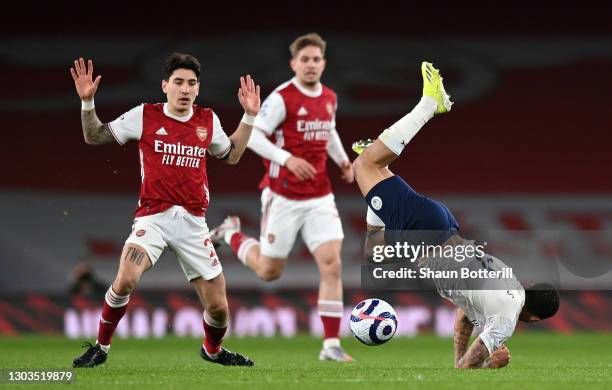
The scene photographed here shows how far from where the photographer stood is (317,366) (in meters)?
7.94

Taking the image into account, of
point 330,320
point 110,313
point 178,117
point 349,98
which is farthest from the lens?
point 349,98

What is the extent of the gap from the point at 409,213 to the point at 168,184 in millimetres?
1587

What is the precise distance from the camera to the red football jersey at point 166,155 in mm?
7516

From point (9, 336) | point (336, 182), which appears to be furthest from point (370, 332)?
point (336, 182)

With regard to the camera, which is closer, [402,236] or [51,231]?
[402,236]

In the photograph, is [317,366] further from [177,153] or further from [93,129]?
[93,129]

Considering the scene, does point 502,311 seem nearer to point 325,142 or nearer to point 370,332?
point 370,332

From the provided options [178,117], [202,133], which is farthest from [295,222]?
[178,117]

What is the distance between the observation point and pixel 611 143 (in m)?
19.2

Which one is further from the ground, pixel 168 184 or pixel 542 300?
pixel 168 184

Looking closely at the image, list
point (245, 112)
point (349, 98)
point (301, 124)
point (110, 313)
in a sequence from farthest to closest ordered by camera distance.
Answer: point (349, 98) < point (301, 124) < point (245, 112) < point (110, 313)

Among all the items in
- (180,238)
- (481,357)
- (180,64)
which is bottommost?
(481,357)

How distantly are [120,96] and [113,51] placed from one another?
2.61 ft

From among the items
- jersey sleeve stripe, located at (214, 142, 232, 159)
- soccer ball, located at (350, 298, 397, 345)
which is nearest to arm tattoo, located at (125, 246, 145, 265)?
jersey sleeve stripe, located at (214, 142, 232, 159)
